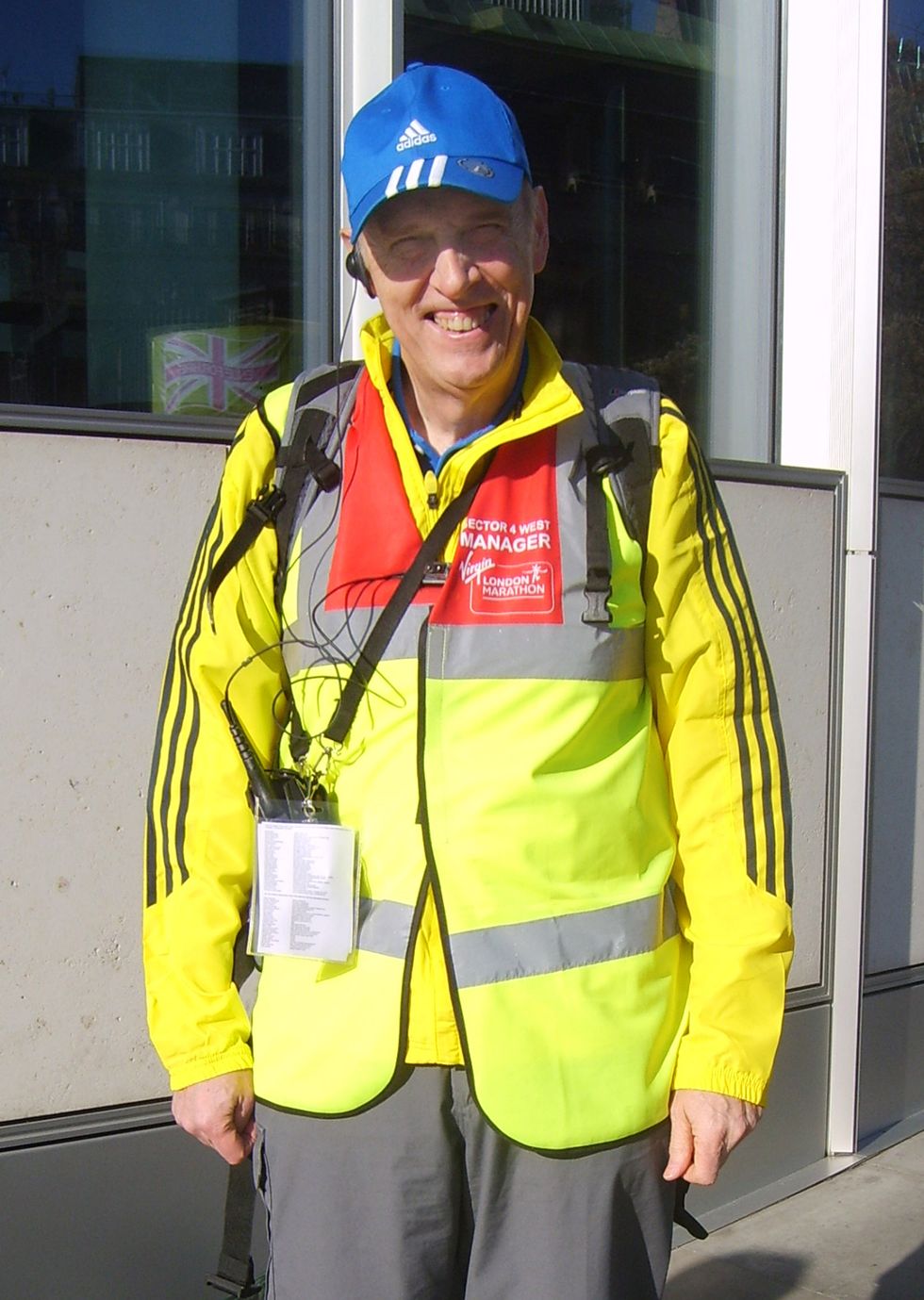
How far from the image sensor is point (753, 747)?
1912 millimetres

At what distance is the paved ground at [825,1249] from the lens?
3.60 meters

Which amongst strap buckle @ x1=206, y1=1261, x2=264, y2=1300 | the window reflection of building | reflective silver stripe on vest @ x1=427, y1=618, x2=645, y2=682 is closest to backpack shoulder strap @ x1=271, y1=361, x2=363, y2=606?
reflective silver stripe on vest @ x1=427, y1=618, x2=645, y2=682

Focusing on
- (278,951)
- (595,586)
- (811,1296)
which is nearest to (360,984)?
(278,951)

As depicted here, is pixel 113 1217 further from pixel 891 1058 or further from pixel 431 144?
pixel 891 1058

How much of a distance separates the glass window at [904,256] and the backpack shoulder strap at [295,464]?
115 inches

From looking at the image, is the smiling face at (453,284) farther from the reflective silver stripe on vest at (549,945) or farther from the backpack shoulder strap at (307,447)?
the reflective silver stripe on vest at (549,945)

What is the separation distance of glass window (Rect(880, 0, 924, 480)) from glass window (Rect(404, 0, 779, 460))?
38 cm

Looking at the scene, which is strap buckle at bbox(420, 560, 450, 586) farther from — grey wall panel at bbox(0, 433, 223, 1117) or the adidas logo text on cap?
grey wall panel at bbox(0, 433, 223, 1117)

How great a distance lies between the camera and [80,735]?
9.92ft

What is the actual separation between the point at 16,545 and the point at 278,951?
1418 millimetres

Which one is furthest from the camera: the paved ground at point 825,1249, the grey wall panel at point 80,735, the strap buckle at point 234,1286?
the paved ground at point 825,1249

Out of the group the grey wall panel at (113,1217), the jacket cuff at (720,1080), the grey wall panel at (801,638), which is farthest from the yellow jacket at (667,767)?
the grey wall panel at (801,638)

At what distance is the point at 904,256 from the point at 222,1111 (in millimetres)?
3674

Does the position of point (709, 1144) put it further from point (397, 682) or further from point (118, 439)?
point (118, 439)
